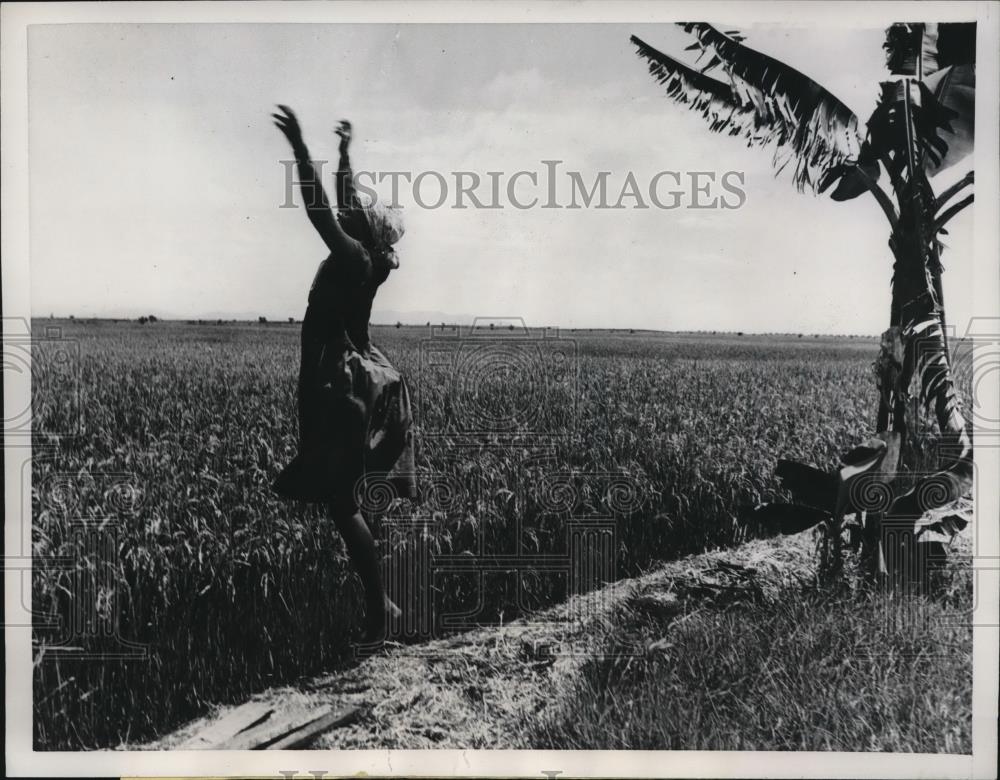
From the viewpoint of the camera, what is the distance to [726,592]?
364 cm

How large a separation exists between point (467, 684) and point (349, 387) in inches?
62.1

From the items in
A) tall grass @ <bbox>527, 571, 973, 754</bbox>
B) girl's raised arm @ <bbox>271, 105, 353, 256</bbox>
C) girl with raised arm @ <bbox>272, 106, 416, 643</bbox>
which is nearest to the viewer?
girl's raised arm @ <bbox>271, 105, 353, 256</bbox>

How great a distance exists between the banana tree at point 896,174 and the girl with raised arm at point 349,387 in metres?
1.65

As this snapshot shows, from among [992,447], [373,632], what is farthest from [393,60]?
[992,447]

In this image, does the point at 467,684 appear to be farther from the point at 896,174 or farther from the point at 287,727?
the point at 896,174

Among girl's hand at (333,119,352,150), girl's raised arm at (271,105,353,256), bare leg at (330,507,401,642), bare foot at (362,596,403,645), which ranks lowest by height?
bare foot at (362,596,403,645)

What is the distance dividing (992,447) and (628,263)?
2106 mm

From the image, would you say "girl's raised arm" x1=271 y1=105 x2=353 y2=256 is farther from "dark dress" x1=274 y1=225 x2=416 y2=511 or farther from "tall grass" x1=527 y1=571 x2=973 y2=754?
"tall grass" x1=527 y1=571 x2=973 y2=754

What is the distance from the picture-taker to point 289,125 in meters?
3.33

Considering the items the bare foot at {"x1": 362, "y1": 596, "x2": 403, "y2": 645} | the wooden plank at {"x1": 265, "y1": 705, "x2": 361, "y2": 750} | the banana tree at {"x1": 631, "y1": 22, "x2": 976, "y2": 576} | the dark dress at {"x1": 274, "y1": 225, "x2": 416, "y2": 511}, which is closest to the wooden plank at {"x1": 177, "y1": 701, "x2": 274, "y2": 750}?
the wooden plank at {"x1": 265, "y1": 705, "x2": 361, "y2": 750}

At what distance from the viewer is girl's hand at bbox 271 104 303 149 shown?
330cm

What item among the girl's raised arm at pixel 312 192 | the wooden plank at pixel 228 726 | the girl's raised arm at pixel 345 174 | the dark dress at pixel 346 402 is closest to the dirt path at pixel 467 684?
the wooden plank at pixel 228 726

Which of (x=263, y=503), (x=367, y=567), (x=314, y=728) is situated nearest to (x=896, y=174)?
(x=367, y=567)

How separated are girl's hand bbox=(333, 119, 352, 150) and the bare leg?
1.77m
